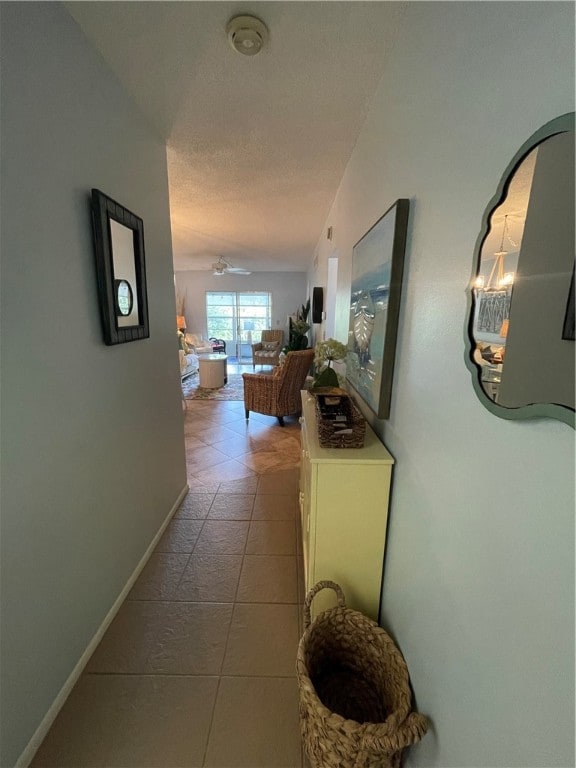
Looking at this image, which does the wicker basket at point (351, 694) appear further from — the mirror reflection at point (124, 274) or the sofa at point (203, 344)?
the sofa at point (203, 344)

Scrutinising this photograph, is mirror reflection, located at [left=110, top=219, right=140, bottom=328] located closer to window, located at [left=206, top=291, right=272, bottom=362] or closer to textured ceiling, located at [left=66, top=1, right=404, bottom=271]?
textured ceiling, located at [left=66, top=1, right=404, bottom=271]

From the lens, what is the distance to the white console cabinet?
1.16 meters

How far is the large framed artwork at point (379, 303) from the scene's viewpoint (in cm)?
106

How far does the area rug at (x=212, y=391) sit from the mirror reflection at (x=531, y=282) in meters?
4.52

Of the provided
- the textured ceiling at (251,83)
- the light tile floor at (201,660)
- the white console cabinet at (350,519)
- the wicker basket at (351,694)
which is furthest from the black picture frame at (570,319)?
the light tile floor at (201,660)

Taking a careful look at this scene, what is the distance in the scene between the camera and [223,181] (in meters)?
2.39

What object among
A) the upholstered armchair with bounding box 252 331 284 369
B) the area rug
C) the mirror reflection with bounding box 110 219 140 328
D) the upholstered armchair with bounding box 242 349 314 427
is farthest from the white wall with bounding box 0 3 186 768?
the upholstered armchair with bounding box 252 331 284 369

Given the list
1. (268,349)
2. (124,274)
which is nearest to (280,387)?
→ (124,274)

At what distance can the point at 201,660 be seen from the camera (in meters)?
1.24

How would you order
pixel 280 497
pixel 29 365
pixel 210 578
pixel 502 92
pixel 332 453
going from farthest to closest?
pixel 280 497 → pixel 210 578 → pixel 332 453 → pixel 29 365 → pixel 502 92

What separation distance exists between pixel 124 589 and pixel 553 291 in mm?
1972

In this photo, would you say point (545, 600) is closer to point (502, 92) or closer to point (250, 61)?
point (502, 92)

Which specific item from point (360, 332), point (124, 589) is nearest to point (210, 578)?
point (124, 589)

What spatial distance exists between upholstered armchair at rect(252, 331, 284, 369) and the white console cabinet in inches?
230
